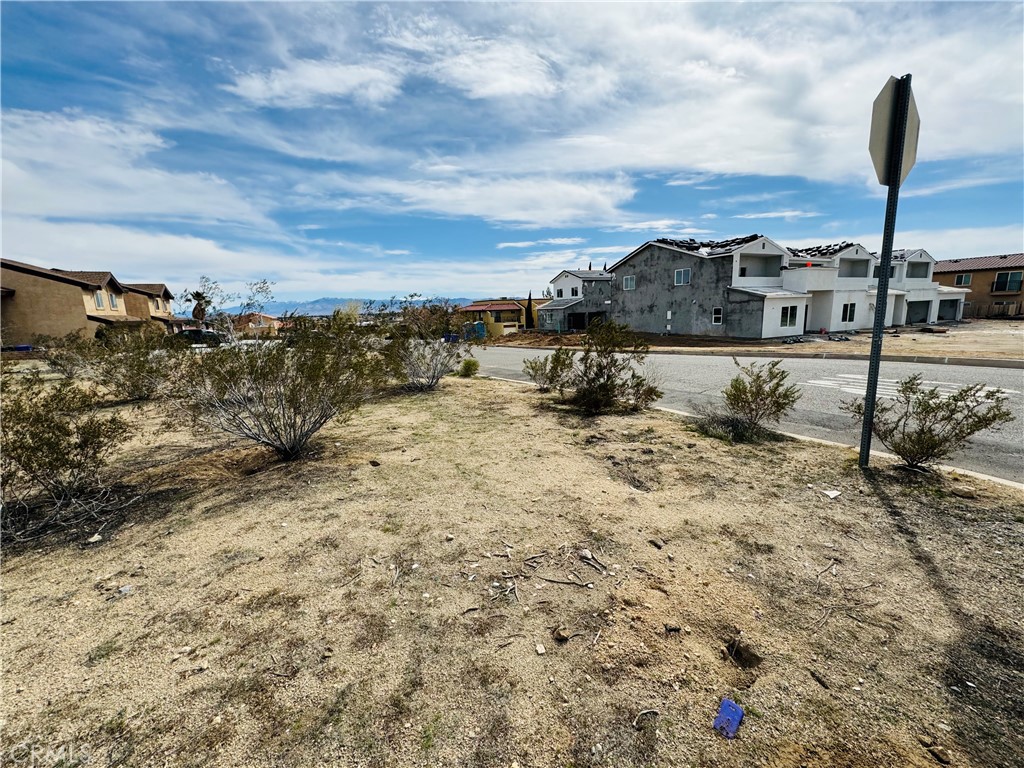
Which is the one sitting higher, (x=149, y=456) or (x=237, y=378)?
(x=237, y=378)

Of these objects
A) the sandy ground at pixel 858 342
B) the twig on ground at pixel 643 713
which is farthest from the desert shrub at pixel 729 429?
the sandy ground at pixel 858 342

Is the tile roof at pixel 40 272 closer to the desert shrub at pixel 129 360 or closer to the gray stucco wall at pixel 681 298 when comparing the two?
the desert shrub at pixel 129 360

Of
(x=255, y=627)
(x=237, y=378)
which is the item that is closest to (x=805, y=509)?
(x=255, y=627)

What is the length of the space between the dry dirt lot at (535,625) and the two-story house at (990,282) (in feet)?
170

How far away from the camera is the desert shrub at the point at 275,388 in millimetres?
5219

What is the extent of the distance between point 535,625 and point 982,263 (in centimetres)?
6037

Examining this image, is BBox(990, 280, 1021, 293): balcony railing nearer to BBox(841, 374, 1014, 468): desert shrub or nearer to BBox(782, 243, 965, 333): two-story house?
BBox(782, 243, 965, 333): two-story house

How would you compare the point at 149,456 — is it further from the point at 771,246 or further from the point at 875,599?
the point at 771,246

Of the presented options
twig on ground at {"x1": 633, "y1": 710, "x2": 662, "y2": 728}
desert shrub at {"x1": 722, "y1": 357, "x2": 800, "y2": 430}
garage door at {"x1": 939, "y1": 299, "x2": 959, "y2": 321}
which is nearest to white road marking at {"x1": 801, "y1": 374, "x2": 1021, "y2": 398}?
desert shrub at {"x1": 722, "y1": 357, "x2": 800, "y2": 430}

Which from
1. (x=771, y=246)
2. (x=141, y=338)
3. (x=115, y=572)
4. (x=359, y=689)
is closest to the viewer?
(x=359, y=689)

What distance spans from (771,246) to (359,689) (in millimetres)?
32960

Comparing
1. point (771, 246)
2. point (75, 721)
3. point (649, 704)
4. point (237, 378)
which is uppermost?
point (771, 246)

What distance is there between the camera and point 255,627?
2.72 m

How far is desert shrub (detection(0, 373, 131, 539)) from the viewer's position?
3.96 m
